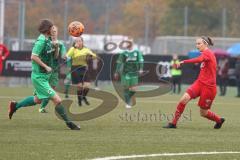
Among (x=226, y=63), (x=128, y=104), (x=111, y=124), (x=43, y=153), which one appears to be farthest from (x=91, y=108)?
(x=226, y=63)

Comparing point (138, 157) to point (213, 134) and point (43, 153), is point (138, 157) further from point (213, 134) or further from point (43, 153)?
point (213, 134)

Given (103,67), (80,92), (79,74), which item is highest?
(79,74)

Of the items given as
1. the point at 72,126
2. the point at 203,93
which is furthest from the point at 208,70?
the point at 72,126

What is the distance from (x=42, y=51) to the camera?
13938 mm

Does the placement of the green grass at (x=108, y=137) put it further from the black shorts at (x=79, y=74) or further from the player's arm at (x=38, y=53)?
the black shorts at (x=79, y=74)

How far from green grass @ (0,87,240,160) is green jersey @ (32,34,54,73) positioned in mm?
1040

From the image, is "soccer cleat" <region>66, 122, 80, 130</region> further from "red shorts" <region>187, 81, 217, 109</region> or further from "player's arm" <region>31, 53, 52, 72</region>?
"red shorts" <region>187, 81, 217, 109</region>

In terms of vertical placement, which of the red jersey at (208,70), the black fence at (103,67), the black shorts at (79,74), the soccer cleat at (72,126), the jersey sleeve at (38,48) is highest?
the jersey sleeve at (38,48)

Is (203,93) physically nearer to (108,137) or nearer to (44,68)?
(108,137)

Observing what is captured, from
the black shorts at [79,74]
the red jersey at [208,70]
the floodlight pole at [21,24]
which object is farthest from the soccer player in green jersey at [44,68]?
the floodlight pole at [21,24]

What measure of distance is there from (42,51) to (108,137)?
2.19 metres

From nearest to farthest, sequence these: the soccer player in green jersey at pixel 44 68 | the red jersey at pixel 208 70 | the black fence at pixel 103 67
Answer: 1. the soccer player in green jersey at pixel 44 68
2. the red jersey at pixel 208 70
3. the black fence at pixel 103 67

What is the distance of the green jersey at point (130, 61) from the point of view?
21.6 meters

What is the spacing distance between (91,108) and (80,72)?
2078 millimetres
